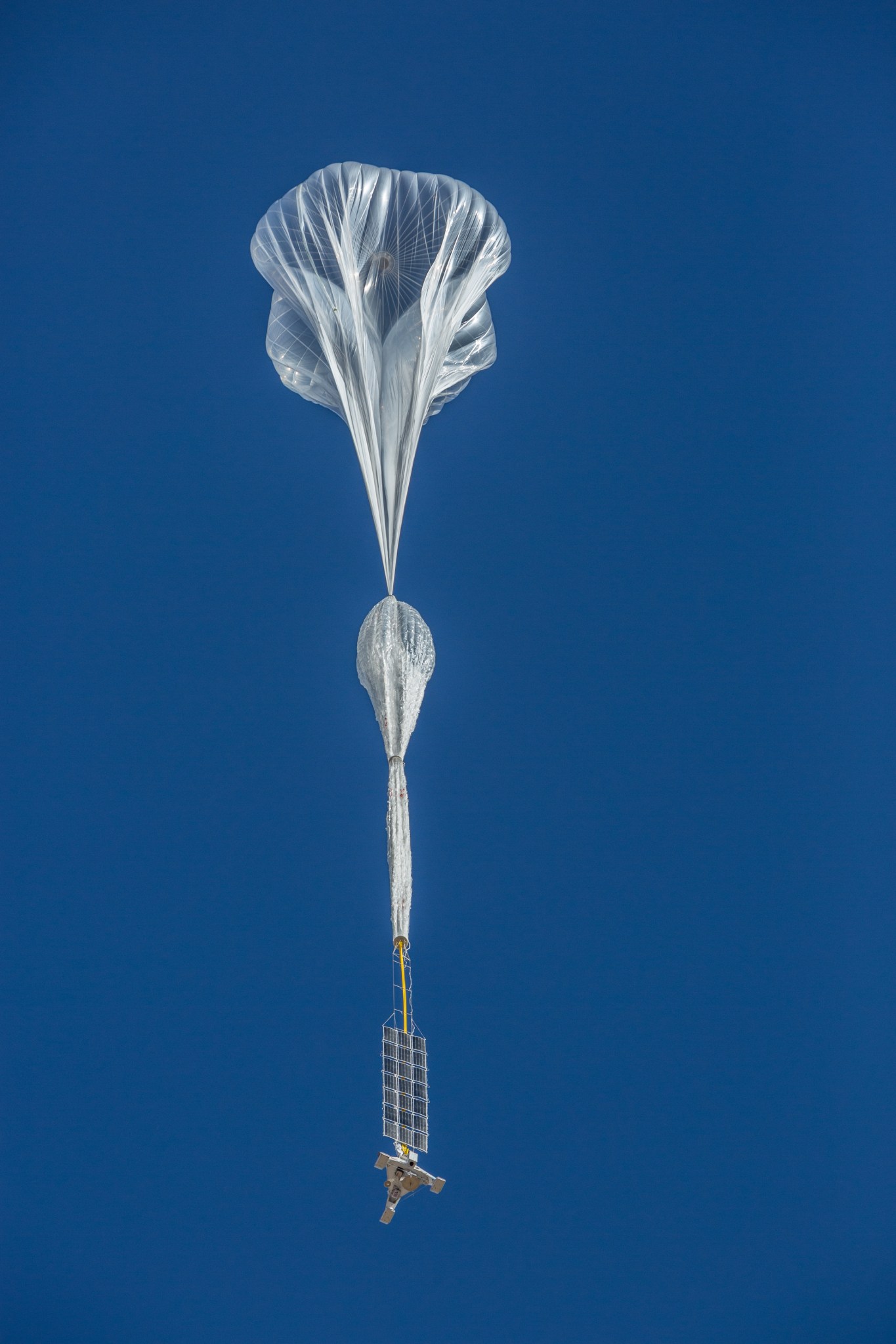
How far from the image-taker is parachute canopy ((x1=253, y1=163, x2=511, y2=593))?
7.57 ft

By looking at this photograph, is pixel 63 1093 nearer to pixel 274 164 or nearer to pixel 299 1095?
pixel 299 1095

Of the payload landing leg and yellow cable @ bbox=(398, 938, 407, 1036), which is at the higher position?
yellow cable @ bbox=(398, 938, 407, 1036)

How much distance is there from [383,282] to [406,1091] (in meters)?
1.90

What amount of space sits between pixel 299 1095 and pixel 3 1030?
81 centimetres

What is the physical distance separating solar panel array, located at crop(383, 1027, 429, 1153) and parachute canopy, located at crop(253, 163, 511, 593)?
1070 millimetres

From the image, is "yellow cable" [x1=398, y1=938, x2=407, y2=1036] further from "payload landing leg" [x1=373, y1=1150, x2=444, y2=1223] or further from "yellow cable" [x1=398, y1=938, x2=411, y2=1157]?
"payload landing leg" [x1=373, y1=1150, x2=444, y2=1223]

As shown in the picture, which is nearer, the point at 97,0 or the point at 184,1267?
the point at 184,1267

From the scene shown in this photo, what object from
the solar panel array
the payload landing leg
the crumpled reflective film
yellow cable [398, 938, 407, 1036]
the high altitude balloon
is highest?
the high altitude balloon

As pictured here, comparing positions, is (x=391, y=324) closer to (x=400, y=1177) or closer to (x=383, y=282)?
(x=383, y=282)

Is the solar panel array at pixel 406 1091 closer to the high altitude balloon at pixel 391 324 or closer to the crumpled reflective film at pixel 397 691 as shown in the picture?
the high altitude balloon at pixel 391 324

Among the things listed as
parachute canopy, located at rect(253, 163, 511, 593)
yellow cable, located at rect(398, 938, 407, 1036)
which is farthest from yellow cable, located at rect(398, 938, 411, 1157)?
parachute canopy, located at rect(253, 163, 511, 593)

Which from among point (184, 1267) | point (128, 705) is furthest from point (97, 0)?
point (184, 1267)

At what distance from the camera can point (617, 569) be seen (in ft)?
8.83

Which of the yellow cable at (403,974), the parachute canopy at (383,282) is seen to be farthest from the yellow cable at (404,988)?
the parachute canopy at (383,282)
